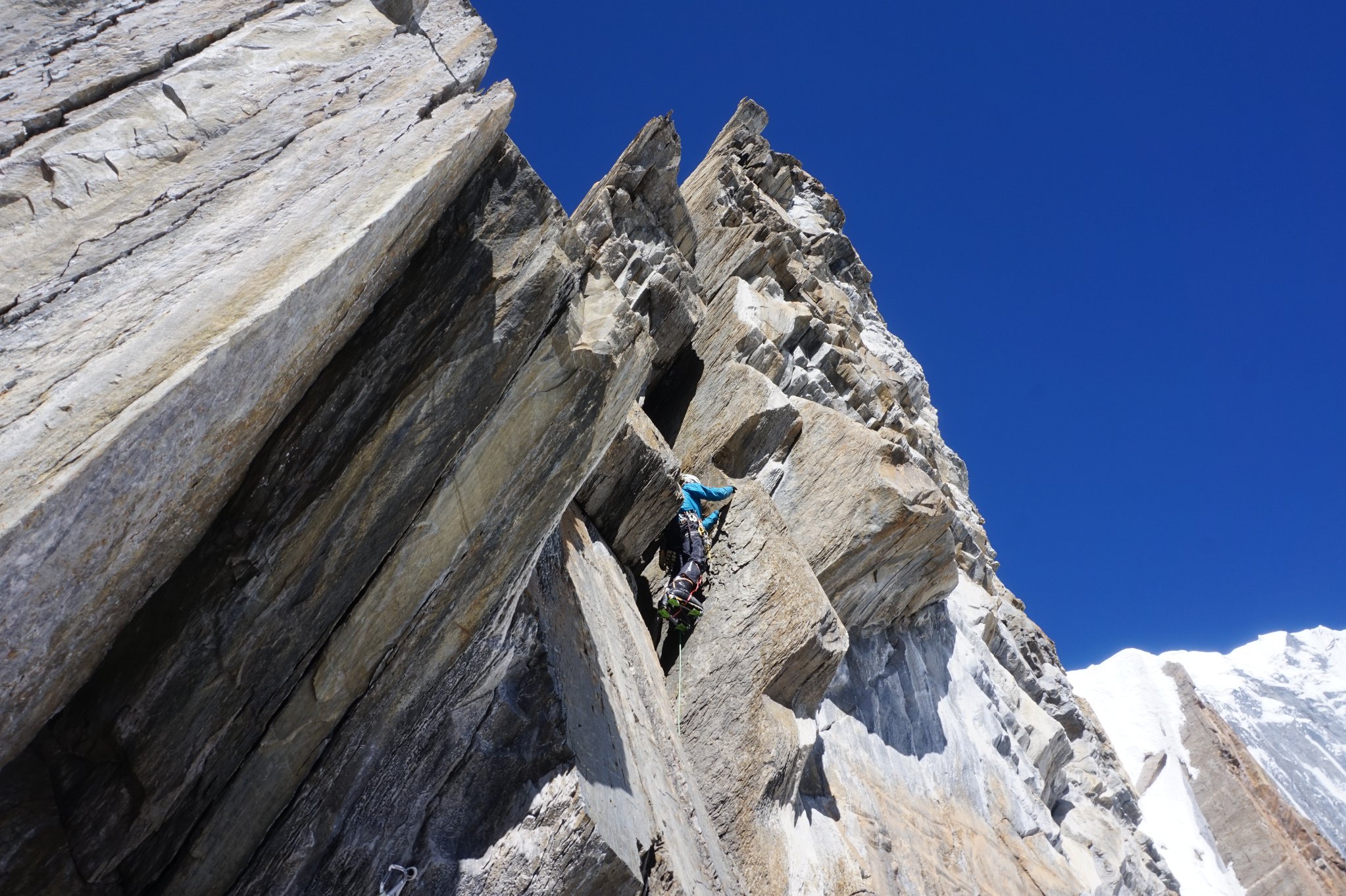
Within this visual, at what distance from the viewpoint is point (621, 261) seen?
68.7ft

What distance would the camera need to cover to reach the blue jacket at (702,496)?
16312 millimetres

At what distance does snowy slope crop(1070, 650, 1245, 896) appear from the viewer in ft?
215

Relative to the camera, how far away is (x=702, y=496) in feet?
54.7

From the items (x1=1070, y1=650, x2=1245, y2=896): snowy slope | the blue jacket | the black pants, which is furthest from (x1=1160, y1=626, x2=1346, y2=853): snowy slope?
the black pants

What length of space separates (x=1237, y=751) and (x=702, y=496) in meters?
85.8

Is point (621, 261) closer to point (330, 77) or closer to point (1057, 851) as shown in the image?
point (330, 77)

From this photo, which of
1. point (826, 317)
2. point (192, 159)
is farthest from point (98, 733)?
point (826, 317)

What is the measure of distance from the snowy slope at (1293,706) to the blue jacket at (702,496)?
9943 centimetres

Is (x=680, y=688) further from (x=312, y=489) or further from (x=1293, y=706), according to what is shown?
(x=1293, y=706)

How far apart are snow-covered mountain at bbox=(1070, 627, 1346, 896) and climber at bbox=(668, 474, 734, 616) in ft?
164

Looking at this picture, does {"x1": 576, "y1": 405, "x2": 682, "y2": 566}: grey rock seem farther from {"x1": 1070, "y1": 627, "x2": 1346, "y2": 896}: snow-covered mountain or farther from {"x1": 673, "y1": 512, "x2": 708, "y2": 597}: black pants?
{"x1": 1070, "y1": 627, "x2": 1346, "y2": 896}: snow-covered mountain

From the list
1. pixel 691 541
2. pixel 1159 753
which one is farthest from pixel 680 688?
pixel 1159 753

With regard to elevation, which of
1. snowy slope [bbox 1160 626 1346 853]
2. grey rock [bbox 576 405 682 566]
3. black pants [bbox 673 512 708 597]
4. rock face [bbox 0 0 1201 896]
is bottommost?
rock face [bbox 0 0 1201 896]

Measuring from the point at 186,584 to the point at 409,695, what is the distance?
2.35 m
